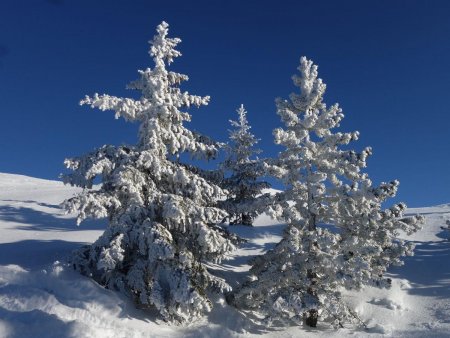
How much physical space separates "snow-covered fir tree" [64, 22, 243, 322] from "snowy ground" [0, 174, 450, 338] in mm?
813

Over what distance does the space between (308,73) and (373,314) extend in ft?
34.1

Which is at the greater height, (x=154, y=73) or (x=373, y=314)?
(x=154, y=73)

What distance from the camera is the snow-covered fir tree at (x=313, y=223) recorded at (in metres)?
15.5

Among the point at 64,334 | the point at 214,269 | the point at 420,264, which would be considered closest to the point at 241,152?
the point at 214,269

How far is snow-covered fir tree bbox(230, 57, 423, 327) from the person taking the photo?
15469 mm

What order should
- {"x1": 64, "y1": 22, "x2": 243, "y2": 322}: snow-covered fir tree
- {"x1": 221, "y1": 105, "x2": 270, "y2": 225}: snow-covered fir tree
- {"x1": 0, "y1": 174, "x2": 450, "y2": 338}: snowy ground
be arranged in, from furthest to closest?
{"x1": 221, "y1": 105, "x2": 270, "y2": 225}: snow-covered fir tree
{"x1": 64, "y1": 22, "x2": 243, "y2": 322}: snow-covered fir tree
{"x1": 0, "y1": 174, "x2": 450, "y2": 338}: snowy ground

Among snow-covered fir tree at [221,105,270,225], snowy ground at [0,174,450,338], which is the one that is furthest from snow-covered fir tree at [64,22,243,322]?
snow-covered fir tree at [221,105,270,225]

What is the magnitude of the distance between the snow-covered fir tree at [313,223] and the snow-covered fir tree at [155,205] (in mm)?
2110

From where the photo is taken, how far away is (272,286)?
52.9ft

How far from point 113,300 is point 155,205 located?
343 cm

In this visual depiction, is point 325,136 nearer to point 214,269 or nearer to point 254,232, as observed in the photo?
point 214,269

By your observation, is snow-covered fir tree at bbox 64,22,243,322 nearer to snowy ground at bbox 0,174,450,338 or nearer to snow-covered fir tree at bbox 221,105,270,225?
snowy ground at bbox 0,174,450,338

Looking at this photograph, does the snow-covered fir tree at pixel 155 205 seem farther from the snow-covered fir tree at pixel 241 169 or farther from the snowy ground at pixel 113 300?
the snow-covered fir tree at pixel 241 169

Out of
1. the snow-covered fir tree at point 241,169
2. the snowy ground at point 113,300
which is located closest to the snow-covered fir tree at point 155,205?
the snowy ground at point 113,300
